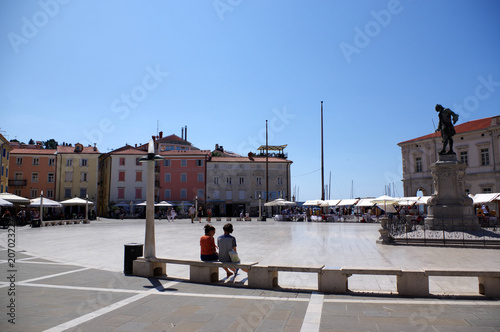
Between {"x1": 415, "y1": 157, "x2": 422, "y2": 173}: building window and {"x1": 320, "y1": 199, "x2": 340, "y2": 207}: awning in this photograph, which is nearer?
{"x1": 320, "y1": 199, "x2": 340, "y2": 207}: awning

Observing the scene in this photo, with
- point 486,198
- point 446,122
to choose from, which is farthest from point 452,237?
point 486,198

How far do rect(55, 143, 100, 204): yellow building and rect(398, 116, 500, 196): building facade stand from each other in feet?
169

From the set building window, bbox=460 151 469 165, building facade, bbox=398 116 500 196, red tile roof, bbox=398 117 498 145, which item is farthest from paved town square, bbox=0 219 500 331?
red tile roof, bbox=398 117 498 145

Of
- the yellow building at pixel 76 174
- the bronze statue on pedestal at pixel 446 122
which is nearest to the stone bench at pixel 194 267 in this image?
the bronze statue on pedestal at pixel 446 122

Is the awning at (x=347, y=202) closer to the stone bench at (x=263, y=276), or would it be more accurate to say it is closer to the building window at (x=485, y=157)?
the building window at (x=485, y=157)

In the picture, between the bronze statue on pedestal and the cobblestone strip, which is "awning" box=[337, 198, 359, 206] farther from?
the cobblestone strip

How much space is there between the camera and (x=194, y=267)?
8.02m

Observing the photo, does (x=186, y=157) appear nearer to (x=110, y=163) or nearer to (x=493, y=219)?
(x=110, y=163)

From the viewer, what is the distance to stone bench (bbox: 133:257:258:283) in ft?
25.4

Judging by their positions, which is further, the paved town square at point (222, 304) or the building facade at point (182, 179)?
the building facade at point (182, 179)

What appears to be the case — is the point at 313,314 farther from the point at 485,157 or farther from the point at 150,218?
the point at 485,157

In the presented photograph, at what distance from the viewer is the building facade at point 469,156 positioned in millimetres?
44000

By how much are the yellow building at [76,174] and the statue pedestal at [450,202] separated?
56.1m

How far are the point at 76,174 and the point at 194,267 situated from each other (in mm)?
61042
